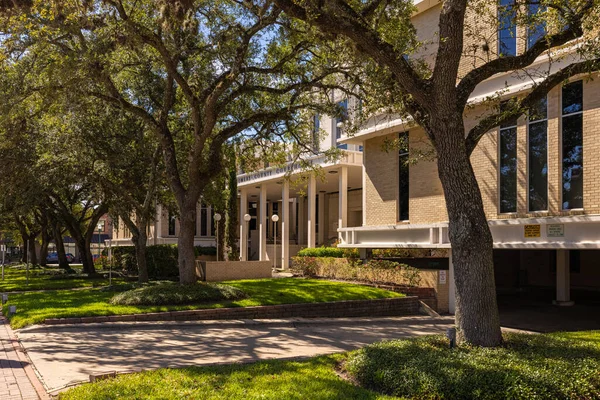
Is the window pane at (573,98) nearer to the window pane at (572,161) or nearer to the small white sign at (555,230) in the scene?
the window pane at (572,161)

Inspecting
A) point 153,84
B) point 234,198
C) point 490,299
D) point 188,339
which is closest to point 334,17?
point 490,299

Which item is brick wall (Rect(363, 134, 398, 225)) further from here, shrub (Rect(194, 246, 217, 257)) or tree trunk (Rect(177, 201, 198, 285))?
shrub (Rect(194, 246, 217, 257))

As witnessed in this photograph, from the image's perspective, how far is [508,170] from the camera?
18.0m

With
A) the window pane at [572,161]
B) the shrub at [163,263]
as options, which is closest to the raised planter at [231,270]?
the shrub at [163,263]

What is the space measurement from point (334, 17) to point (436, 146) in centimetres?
273

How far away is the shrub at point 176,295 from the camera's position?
49.6 ft

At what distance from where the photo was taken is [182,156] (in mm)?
21609

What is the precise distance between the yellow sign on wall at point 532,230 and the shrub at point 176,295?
8382 millimetres

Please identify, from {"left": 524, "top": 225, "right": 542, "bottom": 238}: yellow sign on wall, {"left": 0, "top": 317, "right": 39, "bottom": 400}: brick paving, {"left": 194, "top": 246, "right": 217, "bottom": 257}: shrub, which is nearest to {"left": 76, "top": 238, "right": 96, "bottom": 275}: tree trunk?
{"left": 194, "top": 246, "right": 217, "bottom": 257}: shrub

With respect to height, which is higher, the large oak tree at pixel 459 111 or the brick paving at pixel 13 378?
the large oak tree at pixel 459 111

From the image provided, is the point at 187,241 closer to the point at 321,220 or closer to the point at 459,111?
the point at 459,111

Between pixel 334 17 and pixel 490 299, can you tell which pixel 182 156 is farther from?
pixel 490 299

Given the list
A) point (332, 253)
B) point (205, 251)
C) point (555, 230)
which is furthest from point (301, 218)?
point (555, 230)

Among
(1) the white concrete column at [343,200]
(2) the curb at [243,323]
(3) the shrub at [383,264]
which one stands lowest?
(2) the curb at [243,323]
